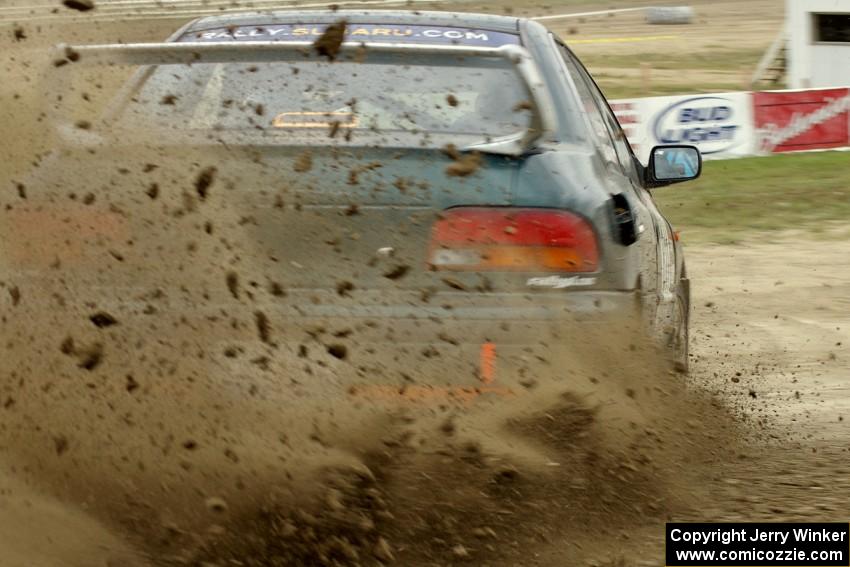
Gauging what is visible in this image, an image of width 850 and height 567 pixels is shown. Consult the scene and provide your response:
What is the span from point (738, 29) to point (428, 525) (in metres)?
37.4

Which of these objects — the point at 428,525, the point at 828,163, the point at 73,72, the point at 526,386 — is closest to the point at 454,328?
the point at 526,386

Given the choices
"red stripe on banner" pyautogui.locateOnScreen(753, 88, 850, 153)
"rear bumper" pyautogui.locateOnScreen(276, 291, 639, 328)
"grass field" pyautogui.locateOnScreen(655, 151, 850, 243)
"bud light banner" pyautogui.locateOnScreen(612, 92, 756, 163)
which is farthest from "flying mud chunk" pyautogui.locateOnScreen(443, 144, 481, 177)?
"red stripe on banner" pyautogui.locateOnScreen(753, 88, 850, 153)

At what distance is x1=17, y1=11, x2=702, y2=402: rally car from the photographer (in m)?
3.33

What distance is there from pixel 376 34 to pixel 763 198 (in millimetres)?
9566

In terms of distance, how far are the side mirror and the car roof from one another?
789 mm

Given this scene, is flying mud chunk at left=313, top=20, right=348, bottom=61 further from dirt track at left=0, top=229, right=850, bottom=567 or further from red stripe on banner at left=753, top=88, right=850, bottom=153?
red stripe on banner at left=753, top=88, right=850, bottom=153

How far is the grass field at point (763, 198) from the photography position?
11.5 metres

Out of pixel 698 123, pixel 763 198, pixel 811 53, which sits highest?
pixel 763 198

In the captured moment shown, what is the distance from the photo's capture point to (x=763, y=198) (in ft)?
43.3

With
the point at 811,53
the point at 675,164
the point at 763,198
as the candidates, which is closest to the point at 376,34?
the point at 675,164

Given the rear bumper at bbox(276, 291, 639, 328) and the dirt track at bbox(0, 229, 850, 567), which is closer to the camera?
the dirt track at bbox(0, 229, 850, 567)

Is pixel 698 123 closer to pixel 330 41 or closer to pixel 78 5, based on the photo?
pixel 78 5

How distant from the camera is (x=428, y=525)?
329cm

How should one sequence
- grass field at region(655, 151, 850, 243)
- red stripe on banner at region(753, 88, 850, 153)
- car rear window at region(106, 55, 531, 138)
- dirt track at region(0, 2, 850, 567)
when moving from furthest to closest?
red stripe on banner at region(753, 88, 850, 153), grass field at region(655, 151, 850, 243), car rear window at region(106, 55, 531, 138), dirt track at region(0, 2, 850, 567)
